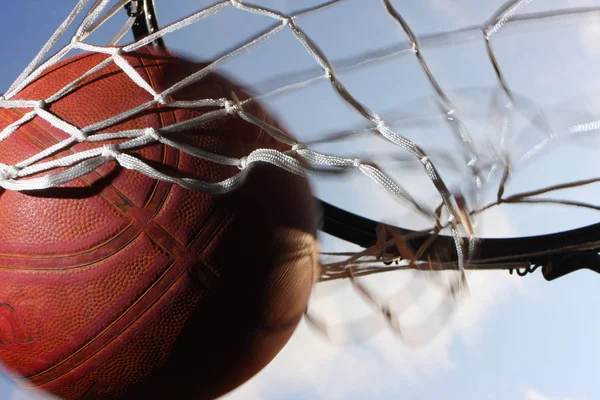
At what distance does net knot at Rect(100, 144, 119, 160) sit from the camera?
2.04 m

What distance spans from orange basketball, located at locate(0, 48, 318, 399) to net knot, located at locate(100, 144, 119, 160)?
5cm

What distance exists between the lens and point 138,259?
6.82 feet

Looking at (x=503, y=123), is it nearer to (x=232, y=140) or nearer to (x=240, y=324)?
(x=232, y=140)

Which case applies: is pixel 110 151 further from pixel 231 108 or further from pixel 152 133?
pixel 231 108

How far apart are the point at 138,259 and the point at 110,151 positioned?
0.35m

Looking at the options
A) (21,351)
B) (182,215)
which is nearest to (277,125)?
(182,215)

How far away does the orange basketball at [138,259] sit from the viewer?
6.80ft

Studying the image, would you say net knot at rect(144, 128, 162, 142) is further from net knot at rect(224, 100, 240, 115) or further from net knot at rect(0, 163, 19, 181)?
net knot at rect(0, 163, 19, 181)

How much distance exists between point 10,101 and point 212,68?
712 millimetres

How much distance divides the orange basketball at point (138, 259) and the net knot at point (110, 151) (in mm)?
46

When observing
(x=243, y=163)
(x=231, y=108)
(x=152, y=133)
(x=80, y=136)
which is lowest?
(x=80, y=136)

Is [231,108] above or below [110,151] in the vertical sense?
above

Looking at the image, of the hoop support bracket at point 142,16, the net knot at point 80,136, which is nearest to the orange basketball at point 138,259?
the net knot at point 80,136

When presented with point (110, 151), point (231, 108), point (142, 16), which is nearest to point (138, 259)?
point (110, 151)
